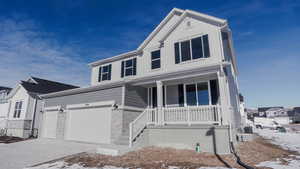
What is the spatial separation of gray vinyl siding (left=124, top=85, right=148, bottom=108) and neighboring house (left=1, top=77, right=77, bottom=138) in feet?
42.2

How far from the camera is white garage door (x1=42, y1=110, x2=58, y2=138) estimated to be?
13496mm

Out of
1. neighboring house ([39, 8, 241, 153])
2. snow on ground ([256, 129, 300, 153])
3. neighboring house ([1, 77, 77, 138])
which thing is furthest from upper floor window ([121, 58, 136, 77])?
snow on ground ([256, 129, 300, 153])

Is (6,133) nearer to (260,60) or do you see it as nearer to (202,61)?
(202,61)

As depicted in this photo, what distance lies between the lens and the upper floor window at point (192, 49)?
10.2 m

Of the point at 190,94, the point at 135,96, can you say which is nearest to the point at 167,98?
the point at 190,94

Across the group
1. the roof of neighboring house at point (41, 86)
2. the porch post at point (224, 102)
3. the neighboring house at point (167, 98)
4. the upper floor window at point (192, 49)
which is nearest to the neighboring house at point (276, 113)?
the neighboring house at point (167, 98)

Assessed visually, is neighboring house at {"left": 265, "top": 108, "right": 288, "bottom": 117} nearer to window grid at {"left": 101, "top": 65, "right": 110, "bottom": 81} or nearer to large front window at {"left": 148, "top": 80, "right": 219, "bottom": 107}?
large front window at {"left": 148, "top": 80, "right": 219, "bottom": 107}

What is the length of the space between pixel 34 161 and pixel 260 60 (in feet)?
56.0

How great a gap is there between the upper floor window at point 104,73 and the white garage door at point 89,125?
4.19m

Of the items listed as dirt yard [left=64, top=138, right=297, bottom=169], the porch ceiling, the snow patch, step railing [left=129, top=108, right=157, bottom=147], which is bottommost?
dirt yard [left=64, top=138, right=297, bottom=169]

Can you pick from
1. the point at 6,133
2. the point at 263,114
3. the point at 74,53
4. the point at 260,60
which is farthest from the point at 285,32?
the point at 263,114

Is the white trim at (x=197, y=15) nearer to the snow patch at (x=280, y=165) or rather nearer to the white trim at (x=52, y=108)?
the snow patch at (x=280, y=165)

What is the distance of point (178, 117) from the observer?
29.3 ft

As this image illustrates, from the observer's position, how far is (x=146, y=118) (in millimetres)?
9492
